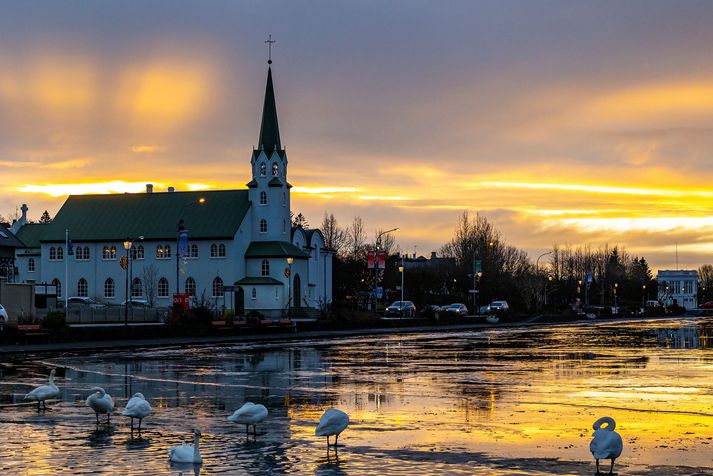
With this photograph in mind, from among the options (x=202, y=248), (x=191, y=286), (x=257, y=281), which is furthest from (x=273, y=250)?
(x=191, y=286)

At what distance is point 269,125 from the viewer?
102000 millimetres

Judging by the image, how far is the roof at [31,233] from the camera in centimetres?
10975

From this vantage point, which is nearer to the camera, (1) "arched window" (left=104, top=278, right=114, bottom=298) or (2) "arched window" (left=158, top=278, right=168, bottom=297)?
(2) "arched window" (left=158, top=278, right=168, bottom=297)

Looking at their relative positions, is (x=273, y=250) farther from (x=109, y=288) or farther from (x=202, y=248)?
(x=109, y=288)

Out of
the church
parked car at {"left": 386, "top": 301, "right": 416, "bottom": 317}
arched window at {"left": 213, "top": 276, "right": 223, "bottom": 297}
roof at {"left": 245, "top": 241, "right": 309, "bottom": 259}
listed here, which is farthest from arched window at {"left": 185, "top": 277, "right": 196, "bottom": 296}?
parked car at {"left": 386, "top": 301, "right": 416, "bottom": 317}

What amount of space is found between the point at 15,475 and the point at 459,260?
147 meters

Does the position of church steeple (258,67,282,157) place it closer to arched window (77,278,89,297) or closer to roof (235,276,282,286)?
roof (235,276,282,286)

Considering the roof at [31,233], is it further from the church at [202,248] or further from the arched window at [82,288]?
the arched window at [82,288]

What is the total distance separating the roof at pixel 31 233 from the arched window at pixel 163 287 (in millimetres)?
16247

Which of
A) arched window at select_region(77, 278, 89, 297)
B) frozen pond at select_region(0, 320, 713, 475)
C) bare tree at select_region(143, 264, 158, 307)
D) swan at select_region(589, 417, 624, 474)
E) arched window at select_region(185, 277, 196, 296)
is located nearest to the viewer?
swan at select_region(589, 417, 624, 474)

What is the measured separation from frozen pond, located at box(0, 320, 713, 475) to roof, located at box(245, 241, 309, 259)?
6294cm

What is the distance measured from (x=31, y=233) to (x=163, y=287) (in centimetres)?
1971

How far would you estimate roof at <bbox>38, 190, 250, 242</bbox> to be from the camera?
10165 centimetres

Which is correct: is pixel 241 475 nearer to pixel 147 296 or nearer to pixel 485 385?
pixel 485 385
